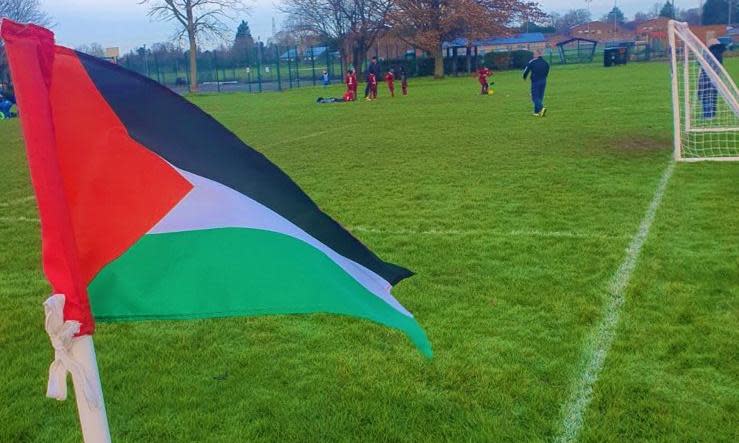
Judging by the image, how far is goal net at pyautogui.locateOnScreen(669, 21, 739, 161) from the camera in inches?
423

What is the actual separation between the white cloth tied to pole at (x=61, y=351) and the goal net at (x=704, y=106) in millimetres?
9956

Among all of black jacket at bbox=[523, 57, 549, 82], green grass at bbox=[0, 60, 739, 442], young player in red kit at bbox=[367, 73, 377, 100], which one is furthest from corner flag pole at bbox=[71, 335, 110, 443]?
young player in red kit at bbox=[367, 73, 377, 100]

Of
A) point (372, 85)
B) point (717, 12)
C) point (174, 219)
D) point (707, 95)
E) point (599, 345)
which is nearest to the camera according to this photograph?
point (174, 219)

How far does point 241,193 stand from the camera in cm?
246

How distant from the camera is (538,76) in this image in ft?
60.0

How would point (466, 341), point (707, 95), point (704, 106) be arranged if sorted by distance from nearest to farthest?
point (466, 341), point (707, 95), point (704, 106)

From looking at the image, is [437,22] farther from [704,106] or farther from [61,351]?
[61,351]

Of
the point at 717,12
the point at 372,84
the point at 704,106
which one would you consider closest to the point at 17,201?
the point at 704,106

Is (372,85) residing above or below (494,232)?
above

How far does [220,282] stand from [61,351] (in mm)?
560

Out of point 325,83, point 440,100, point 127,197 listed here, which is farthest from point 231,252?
point 325,83

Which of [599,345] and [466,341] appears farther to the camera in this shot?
[466,341]

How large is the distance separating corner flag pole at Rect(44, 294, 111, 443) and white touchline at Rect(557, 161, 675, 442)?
216 cm

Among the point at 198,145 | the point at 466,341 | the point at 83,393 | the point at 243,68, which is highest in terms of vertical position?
the point at 243,68
